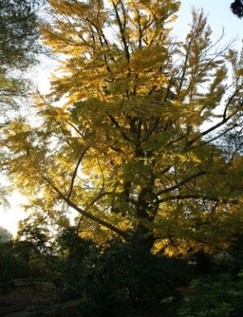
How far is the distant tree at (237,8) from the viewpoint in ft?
32.6

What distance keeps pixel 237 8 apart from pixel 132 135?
4194mm

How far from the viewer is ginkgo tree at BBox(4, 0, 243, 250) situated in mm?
9305

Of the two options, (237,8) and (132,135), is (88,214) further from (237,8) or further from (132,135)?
(237,8)

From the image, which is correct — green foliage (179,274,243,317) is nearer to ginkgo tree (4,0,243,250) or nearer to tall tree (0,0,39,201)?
ginkgo tree (4,0,243,250)

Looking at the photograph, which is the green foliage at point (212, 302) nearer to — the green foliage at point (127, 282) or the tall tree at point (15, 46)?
the green foliage at point (127, 282)

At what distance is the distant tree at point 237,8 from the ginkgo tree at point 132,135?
3.24ft

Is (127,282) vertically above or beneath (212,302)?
above

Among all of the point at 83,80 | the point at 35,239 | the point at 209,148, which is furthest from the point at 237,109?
the point at 35,239

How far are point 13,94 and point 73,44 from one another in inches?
188

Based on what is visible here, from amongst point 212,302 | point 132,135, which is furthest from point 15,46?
point 212,302

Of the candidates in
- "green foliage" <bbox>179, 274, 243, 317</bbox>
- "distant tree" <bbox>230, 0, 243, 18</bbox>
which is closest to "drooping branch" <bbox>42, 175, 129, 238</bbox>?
"green foliage" <bbox>179, 274, 243, 317</bbox>

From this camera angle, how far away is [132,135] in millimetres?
10500

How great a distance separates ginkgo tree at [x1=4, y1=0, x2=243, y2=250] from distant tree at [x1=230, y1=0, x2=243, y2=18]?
989 mm

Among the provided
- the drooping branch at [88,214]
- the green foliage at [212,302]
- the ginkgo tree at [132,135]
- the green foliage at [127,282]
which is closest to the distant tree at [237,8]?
the ginkgo tree at [132,135]
